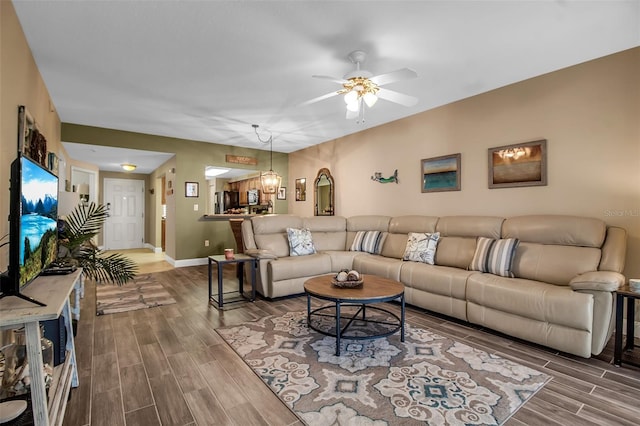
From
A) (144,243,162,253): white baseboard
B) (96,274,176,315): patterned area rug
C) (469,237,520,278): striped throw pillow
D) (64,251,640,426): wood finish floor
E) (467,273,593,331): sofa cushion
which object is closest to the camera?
(64,251,640,426): wood finish floor

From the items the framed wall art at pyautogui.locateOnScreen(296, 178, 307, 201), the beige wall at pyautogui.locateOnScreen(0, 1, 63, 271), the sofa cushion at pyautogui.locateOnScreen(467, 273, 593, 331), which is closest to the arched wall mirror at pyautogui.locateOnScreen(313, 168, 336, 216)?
the framed wall art at pyautogui.locateOnScreen(296, 178, 307, 201)

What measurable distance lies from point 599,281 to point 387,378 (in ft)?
5.63

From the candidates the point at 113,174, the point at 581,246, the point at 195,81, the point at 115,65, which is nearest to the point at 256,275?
the point at 195,81

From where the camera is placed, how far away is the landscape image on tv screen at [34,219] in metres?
1.45

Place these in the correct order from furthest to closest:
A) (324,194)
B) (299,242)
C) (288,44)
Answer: (324,194), (299,242), (288,44)

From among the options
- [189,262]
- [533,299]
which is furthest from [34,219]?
[189,262]

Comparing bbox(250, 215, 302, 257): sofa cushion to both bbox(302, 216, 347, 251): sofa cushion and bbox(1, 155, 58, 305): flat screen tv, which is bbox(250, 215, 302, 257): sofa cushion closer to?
bbox(302, 216, 347, 251): sofa cushion

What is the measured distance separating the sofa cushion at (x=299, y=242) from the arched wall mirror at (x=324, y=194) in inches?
67.2

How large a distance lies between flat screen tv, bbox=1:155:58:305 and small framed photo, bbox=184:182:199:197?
4.09 metres

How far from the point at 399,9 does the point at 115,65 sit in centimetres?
263

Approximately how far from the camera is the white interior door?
873cm

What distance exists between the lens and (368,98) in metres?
2.85

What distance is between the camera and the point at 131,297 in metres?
4.05

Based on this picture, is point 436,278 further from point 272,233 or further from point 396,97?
point 272,233
